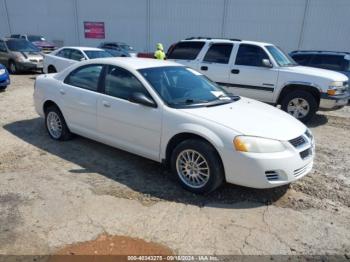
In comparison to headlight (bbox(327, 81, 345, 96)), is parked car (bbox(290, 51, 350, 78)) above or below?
above

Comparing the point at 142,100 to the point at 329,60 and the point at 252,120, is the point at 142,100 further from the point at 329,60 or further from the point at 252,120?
the point at 329,60

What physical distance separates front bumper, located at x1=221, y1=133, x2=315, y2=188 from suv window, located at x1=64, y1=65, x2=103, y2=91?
243 centimetres

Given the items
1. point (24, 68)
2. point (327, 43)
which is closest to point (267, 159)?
→ point (24, 68)

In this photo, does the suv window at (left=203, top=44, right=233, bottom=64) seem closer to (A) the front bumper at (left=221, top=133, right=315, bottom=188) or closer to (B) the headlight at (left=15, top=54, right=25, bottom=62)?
(A) the front bumper at (left=221, top=133, right=315, bottom=188)

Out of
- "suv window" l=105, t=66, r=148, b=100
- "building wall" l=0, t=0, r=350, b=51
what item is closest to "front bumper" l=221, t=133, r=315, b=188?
"suv window" l=105, t=66, r=148, b=100

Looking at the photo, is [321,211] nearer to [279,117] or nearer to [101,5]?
[279,117]

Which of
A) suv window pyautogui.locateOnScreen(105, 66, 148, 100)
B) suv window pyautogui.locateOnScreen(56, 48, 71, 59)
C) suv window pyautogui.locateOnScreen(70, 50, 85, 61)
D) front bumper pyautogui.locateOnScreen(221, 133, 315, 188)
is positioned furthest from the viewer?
suv window pyautogui.locateOnScreen(56, 48, 71, 59)

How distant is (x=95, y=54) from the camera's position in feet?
40.5

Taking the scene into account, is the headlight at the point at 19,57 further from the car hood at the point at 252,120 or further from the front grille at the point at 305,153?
the front grille at the point at 305,153

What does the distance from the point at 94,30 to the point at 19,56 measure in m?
15.0

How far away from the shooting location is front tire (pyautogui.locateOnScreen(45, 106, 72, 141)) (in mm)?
5547

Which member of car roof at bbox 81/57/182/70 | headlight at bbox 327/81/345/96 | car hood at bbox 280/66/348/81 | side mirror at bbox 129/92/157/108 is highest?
car roof at bbox 81/57/182/70

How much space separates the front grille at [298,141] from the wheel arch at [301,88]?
387 cm

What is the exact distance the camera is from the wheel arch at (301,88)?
7.36m
